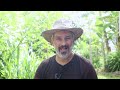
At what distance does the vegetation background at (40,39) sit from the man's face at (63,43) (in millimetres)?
71

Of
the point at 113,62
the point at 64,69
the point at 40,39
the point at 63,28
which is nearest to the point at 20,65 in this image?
the point at 40,39

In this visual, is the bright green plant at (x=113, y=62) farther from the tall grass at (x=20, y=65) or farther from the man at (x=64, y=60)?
the tall grass at (x=20, y=65)

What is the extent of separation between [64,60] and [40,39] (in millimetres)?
430

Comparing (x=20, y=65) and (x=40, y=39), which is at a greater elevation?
(x=40, y=39)

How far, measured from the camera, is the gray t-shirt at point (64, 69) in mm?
3510

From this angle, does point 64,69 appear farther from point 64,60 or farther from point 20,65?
point 20,65

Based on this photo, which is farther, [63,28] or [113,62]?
[113,62]

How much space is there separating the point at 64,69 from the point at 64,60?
122 millimetres

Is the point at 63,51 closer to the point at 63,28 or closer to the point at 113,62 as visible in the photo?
the point at 63,28

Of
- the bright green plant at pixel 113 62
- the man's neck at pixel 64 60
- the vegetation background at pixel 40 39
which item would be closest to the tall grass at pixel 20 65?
the vegetation background at pixel 40 39

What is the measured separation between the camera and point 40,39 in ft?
11.7

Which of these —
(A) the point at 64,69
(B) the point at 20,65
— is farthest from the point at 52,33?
(B) the point at 20,65

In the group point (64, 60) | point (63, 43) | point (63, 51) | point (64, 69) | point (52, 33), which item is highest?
point (52, 33)
